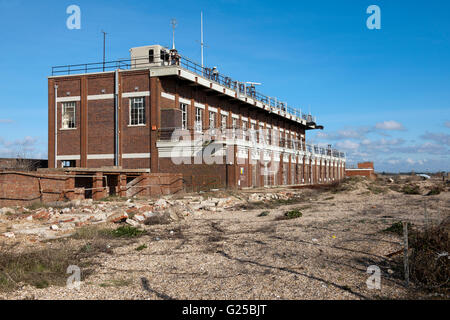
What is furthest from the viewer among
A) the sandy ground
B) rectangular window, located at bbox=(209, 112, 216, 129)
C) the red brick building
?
rectangular window, located at bbox=(209, 112, 216, 129)

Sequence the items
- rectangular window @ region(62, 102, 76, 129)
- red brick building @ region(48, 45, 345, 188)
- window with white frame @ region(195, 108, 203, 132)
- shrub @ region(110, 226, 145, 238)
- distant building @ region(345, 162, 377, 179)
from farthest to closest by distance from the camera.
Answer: distant building @ region(345, 162, 377, 179) < window with white frame @ region(195, 108, 203, 132) < rectangular window @ region(62, 102, 76, 129) < red brick building @ region(48, 45, 345, 188) < shrub @ region(110, 226, 145, 238)

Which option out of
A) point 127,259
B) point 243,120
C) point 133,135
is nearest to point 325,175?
point 243,120

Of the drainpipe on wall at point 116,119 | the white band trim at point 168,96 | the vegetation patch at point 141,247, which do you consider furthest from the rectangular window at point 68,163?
the vegetation patch at point 141,247

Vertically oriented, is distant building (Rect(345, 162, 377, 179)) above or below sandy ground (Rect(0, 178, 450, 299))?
above

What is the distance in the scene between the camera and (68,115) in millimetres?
31781

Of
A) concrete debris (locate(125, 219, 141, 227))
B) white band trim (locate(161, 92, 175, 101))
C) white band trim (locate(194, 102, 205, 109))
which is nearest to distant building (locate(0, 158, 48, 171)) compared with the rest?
white band trim (locate(161, 92, 175, 101))

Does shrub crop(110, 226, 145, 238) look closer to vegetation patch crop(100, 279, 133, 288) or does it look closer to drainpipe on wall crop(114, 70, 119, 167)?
vegetation patch crop(100, 279, 133, 288)

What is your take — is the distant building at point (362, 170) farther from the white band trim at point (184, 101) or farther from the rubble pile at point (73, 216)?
the rubble pile at point (73, 216)

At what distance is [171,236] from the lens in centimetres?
1138

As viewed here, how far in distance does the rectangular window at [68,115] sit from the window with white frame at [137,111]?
17.4 feet

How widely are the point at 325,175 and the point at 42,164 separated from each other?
3537cm

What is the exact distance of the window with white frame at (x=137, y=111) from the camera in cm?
2944

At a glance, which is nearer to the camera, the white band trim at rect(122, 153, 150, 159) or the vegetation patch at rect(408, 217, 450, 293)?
the vegetation patch at rect(408, 217, 450, 293)

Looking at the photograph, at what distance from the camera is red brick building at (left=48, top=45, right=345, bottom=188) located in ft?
91.7
